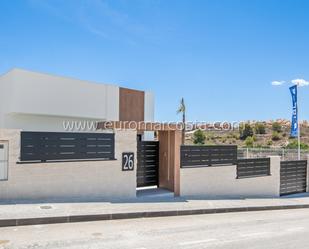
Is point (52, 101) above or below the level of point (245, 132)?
above

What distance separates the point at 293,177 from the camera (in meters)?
16.8

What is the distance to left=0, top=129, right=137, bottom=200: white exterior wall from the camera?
9.22 m

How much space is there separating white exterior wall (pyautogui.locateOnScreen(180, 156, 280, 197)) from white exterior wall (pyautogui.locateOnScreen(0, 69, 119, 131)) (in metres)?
9.31

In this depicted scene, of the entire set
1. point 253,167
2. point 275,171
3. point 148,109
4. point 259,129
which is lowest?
point 275,171

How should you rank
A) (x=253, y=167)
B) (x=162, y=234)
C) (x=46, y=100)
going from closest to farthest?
(x=162, y=234), (x=253, y=167), (x=46, y=100)

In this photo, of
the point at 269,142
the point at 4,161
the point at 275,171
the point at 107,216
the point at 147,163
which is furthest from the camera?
the point at 269,142

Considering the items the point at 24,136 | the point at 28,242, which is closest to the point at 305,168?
the point at 24,136

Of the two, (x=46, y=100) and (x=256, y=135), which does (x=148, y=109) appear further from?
(x=256, y=135)

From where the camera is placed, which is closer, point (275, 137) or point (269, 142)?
point (269, 142)

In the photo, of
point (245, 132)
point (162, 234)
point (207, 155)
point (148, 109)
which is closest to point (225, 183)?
point (207, 155)

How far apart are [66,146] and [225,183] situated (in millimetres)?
6690

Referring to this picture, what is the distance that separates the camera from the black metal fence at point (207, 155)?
489 inches

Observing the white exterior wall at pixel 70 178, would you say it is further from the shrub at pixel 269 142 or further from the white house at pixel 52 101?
the shrub at pixel 269 142

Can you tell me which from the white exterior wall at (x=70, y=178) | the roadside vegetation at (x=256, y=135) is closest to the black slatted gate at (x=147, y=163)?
the white exterior wall at (x=70, y=178)
